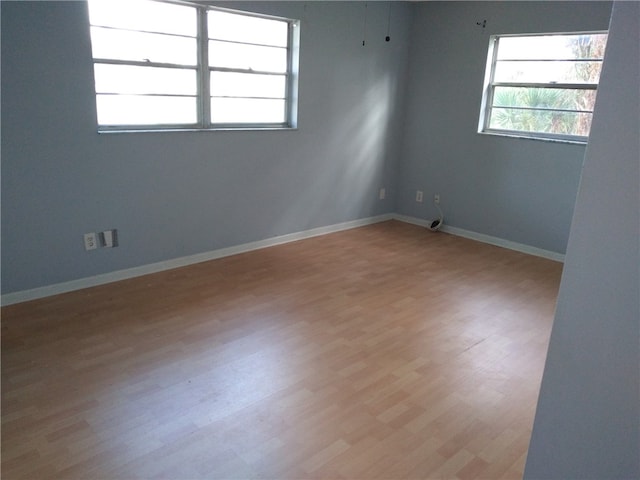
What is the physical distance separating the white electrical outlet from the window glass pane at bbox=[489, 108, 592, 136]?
388 centimetres

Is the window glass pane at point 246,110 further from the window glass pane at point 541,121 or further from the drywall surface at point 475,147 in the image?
the window glass pane at point 541,121

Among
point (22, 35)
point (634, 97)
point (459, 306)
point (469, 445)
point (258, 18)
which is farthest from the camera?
point (258, 18)

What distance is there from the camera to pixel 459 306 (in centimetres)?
335

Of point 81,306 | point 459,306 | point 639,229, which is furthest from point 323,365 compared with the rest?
point 639,229

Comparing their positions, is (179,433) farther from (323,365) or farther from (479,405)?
(479,405)

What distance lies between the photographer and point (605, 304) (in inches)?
33.4

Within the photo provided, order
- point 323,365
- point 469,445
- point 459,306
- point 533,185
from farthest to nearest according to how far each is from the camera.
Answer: point 533,185 → point 459,306 → point 323,365 → point 469,445

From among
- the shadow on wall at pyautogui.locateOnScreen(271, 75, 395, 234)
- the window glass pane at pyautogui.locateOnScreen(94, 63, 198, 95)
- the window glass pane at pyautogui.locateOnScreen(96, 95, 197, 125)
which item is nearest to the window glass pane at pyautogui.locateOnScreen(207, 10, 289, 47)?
the window glass pane at pyautogui.locateOnScreen(94, 63, 198, 95)

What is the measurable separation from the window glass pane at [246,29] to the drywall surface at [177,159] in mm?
138

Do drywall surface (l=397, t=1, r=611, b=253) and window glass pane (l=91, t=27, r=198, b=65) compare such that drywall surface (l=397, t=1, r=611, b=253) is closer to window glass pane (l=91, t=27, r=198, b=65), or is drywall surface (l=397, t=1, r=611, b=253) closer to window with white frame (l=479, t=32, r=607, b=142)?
window with white frame (l=479, t=32, r=607, b=142)

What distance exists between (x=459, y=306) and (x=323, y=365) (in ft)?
4.23

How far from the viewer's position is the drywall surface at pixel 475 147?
4.31 meters

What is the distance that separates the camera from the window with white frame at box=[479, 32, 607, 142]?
4.15 metres

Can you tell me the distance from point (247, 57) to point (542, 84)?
274cm
